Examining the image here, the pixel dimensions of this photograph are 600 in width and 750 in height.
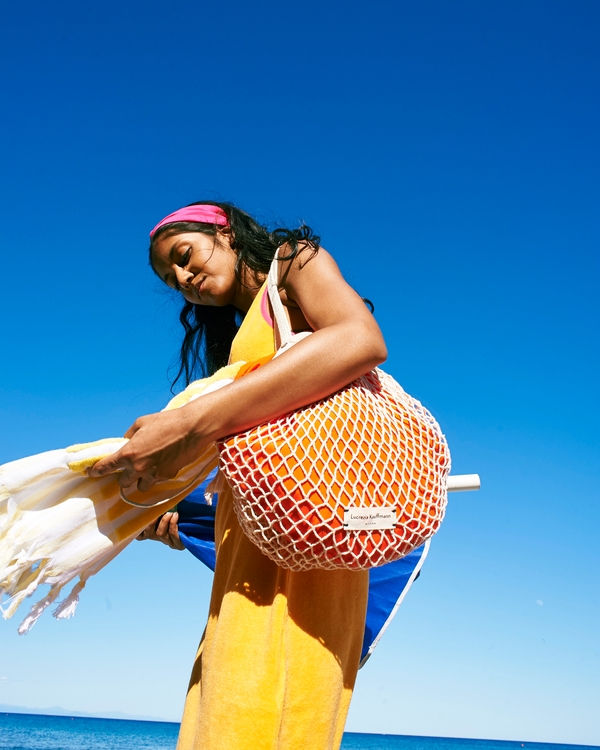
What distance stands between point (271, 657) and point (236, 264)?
1.32 m

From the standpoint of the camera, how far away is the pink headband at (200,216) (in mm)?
2529

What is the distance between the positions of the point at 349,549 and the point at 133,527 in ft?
2.22

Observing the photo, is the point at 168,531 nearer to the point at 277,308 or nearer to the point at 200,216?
the point at 200,216

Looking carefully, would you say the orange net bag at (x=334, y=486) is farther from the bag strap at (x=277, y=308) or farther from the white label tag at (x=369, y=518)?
the bag strap at (x=277, y=308)

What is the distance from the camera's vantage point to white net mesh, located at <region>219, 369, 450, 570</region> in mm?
1612

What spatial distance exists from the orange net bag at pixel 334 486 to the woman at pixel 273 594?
0.08m

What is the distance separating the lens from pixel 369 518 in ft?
5.39

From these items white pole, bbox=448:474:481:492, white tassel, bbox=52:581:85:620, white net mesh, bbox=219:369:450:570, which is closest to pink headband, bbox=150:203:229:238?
white net mesh, bbox=219:369:450:570

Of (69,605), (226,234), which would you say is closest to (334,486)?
(69,605)

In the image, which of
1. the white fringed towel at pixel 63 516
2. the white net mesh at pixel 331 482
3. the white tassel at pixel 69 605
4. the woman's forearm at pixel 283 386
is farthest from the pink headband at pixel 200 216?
the white tassel at pixel 69 605

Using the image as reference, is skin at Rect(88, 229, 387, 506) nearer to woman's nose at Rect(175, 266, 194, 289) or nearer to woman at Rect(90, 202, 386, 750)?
woman at Rect(90, 202, 386, 750)

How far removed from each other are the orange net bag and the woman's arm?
0.04 metres

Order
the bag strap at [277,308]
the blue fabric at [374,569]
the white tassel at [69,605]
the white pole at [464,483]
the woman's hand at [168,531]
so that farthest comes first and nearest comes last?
the blue fabric at [374,569], the woman's hand at [168,531], the white pole at [464,483], the bag strap at [277,308], the white tassel at [69,605]

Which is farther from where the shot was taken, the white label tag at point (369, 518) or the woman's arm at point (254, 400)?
the woman's arm at point (254, 400)
